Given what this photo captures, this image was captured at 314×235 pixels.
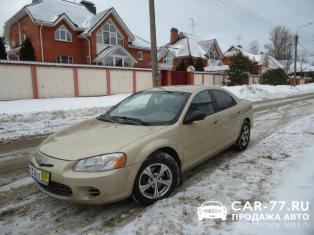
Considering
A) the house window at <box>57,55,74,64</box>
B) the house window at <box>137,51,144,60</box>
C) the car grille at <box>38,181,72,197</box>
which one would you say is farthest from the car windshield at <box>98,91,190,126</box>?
the house window at <box>137,51,144,60</box>

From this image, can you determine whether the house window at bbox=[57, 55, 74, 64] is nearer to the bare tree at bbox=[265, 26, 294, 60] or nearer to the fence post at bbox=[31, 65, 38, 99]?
the fence post at bbox=[31, 65, 38, 99]

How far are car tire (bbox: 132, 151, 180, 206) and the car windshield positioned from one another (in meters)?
0.57

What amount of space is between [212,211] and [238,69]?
2785 centimetres

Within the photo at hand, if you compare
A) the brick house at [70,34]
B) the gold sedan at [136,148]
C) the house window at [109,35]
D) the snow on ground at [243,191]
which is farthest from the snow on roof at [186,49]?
the gold sedan at [136,148]

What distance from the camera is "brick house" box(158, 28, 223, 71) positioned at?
138 ft

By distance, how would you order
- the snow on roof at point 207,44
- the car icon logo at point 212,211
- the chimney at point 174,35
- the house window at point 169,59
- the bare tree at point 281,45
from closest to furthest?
1. the car icon logo at point 212,211
2. the house window at point 169,59
3. the snow on roof at point 207,44
4. the chimney at point 174,35
5. the bare tree at point 281,45

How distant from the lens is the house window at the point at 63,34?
26.7 meters

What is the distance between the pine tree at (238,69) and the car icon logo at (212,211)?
89.4ft

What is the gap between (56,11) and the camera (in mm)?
27781

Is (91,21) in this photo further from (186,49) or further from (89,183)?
(89,183)

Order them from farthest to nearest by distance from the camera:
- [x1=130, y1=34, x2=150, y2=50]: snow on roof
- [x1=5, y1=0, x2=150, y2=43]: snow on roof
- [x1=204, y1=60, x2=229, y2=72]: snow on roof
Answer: [x1=204, y1=60, x2=229, y2=72]: snow on roof, [x1=130, y1=34, x2=150, y2=50]: snow on roof, [x1=5, y1=0, x2=150, y2=43]: snow on roof

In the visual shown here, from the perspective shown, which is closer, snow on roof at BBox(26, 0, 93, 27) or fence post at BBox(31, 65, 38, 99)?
fence post at BBox(31, 65, 38, 99)

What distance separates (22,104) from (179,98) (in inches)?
454

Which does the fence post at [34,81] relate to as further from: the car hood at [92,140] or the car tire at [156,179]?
the car tire at [156,179]
